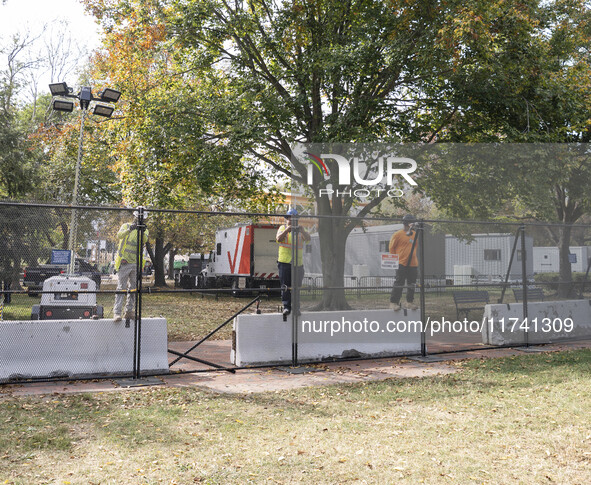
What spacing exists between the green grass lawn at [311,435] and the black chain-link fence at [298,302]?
1.25 meters

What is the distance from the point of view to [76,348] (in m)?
8.27

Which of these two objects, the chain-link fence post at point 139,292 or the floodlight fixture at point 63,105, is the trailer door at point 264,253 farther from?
the chain-link fence post at point 139,292

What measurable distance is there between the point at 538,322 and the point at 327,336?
533 cm

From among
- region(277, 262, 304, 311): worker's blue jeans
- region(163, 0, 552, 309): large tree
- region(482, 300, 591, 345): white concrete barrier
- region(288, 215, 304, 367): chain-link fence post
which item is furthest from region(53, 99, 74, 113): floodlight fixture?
region(482, 300, 591, 345): white concrete barrier

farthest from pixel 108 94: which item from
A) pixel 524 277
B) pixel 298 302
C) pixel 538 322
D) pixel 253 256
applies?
pixel 253 256

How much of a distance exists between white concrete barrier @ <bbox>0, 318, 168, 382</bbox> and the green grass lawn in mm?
1011

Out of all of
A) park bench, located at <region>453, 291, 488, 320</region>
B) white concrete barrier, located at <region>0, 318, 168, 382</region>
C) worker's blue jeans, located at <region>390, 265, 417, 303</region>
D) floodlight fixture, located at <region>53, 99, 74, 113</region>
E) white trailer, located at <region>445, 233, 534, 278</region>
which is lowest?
white concrete barrier, located at <region>0, 318, 168, 382</region>

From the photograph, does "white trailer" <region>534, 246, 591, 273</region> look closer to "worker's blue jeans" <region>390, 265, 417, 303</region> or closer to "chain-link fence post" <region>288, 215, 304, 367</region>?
"worker's blue jeans" <region>390, 265, 417, 303</region>

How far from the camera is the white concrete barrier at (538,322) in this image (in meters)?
11.8

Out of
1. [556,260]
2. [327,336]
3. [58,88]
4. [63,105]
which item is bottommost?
[327,336]

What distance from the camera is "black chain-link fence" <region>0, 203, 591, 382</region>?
8031mm

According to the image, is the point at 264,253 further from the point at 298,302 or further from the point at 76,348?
the point at 76,348

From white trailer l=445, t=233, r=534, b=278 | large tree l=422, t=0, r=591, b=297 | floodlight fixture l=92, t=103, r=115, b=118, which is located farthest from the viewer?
large tree l=422, t=0, r=591, b=297

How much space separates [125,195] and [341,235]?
24.2 feet
